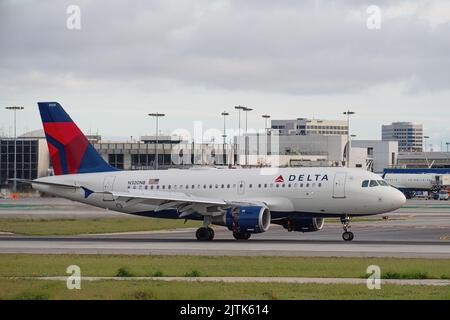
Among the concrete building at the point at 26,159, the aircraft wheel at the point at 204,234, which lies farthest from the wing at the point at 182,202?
the concrete building at the point at 26,159

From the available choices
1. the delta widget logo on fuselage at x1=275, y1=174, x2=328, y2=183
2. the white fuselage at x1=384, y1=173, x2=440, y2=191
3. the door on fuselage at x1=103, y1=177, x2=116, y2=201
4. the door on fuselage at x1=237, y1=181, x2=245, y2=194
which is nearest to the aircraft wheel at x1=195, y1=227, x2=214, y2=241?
the door on fuselage at x1=237, y1=181, x2=245, y2=194

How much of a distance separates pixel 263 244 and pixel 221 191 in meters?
6.65

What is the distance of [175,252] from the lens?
4650cm

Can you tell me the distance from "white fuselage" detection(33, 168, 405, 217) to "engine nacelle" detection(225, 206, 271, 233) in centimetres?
187

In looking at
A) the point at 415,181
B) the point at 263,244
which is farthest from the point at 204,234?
the point at 415,181

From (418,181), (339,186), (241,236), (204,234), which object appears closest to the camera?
(339,186)

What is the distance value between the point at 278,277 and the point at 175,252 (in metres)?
13.0

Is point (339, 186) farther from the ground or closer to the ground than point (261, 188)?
farther from the ground

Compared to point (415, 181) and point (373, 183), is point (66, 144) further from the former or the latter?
point (415, 181)

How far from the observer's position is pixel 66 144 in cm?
6219

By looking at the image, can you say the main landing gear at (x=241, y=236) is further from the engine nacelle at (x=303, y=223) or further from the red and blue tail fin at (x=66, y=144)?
the red and blue tail fin at (x=66, y=144)

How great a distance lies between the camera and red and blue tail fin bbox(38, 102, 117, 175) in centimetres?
6225

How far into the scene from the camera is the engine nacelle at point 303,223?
2229 inches
